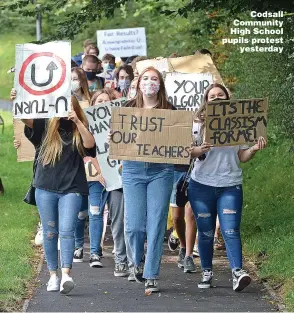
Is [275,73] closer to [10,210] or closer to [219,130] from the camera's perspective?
[10,210]

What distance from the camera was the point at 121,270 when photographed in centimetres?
1112

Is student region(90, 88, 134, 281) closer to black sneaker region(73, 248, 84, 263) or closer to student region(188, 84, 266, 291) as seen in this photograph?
black sneaker region(73, 248, 84, 263)

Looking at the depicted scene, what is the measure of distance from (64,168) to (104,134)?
190 cm

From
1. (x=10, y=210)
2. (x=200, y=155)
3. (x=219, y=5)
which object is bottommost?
(x=10, y=210)

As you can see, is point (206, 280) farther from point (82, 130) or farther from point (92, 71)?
point (92, 71)

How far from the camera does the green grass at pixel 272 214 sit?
1097cm

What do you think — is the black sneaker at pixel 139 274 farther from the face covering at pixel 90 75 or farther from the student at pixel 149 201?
the face covering at pixel 90 75

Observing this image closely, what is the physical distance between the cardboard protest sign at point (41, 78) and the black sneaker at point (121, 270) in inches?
74.6

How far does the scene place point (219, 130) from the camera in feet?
33.8

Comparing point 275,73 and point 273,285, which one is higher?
point 275,73

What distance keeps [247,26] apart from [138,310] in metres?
11.4

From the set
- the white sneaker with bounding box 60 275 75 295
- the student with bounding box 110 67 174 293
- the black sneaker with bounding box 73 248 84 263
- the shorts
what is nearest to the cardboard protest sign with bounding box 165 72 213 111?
the shorts

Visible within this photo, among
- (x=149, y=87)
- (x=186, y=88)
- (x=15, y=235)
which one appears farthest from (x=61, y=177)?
(x=15, y=235)

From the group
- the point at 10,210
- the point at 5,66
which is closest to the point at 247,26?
the point at 10,210
